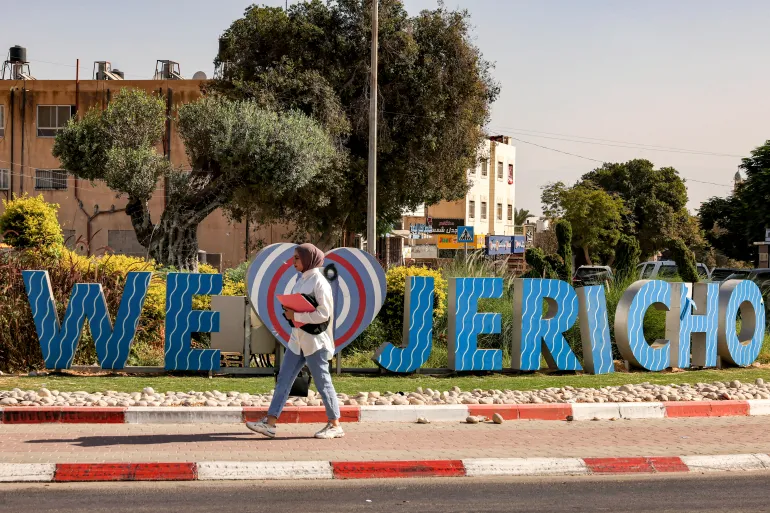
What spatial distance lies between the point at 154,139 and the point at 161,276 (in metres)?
15.7

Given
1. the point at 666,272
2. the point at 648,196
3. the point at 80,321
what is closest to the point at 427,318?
the point at 80,321

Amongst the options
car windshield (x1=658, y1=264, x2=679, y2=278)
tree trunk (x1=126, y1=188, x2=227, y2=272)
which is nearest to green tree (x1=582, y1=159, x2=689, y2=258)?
car windshield (x1=658, y1=264, x2=679, y2=278)

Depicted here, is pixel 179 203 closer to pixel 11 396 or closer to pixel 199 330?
pixel 199 330

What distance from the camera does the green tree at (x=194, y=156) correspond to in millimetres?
28547

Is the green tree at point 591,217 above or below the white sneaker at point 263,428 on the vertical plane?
above

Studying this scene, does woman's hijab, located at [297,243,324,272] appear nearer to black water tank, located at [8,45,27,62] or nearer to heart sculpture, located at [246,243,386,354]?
heart sculpture, located at [246,243,386,354]

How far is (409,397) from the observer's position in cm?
1103

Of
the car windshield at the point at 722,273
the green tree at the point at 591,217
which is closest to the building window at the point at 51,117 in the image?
the car windshield at the point at 722,273

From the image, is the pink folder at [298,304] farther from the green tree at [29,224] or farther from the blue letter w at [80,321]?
the green tree at [29,224]

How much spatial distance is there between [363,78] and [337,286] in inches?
840

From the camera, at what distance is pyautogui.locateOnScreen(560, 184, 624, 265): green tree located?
205ft

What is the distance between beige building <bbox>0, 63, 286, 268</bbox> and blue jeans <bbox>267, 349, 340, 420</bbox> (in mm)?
37421

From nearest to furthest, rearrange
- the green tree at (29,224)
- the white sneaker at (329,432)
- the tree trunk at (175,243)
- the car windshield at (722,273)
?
the white sneaker at (329,432) < the green tree at (29,224) < the tree trunk at (175,243) < the car windshield at (722,273)

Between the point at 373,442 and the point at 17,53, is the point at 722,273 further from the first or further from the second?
the point at 17,53
